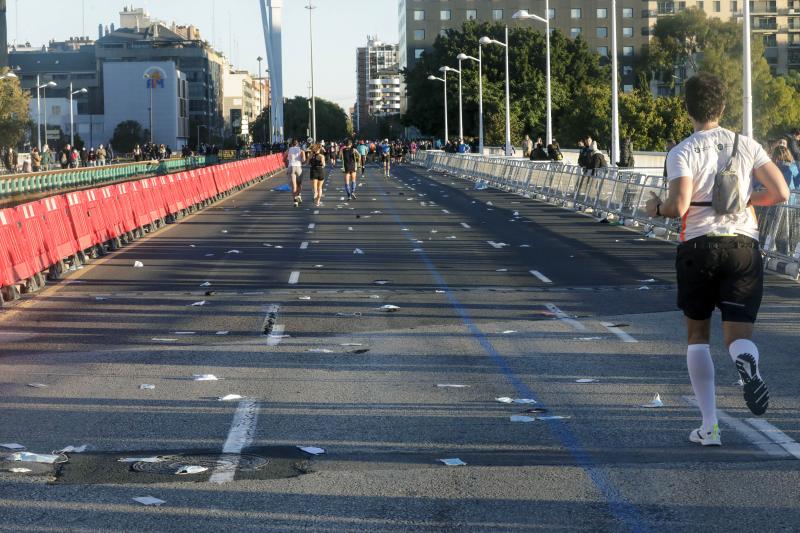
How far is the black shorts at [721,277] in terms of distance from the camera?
7.21m

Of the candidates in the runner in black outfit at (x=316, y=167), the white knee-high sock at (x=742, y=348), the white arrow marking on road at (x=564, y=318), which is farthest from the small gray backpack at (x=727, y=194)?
the runner in black outfit at (x=316, y=167)

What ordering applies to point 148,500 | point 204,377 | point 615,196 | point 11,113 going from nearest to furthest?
point 148,500
point 204,377
point 615,196
point 11,113

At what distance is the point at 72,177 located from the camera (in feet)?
225

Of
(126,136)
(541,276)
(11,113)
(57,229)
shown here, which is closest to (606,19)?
(126,136)

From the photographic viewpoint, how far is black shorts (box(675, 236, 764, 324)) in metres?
7.21

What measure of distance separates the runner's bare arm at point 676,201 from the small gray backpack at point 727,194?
0.46 ft

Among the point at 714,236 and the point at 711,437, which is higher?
the point at 714,236

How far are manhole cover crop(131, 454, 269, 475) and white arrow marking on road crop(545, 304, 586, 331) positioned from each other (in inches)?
252

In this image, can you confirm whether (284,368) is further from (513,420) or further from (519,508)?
(519,508)

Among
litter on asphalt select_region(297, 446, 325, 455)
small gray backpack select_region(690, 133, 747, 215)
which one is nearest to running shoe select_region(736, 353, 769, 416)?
small gray backpack select_region(690, 133, 747, 215)

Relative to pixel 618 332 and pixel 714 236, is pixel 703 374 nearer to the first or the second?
pixel 714 236

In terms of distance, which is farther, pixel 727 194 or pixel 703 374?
pixel 703 374

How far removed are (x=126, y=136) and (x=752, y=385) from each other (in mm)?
184410

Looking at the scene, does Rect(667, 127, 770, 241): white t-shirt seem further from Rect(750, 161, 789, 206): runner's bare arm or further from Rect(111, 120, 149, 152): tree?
Rect(111, 120, 149, 152): tree
